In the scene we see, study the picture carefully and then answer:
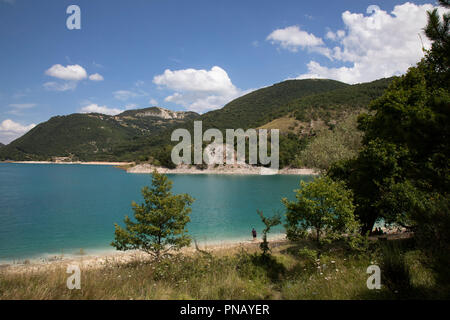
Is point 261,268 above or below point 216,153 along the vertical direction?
below

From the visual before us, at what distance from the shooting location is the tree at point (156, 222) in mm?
13289

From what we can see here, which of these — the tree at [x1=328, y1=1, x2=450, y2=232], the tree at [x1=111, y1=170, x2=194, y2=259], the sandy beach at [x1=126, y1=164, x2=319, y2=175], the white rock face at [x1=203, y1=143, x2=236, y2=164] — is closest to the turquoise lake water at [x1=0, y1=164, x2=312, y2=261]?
the tree at [x1=111, y1=170, x2=194, y2=259]

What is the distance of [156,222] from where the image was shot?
13719 millimetres

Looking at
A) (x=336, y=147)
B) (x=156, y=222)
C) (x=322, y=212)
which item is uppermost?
(x=336, y=147)

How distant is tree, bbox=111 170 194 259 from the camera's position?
13289 millimetres

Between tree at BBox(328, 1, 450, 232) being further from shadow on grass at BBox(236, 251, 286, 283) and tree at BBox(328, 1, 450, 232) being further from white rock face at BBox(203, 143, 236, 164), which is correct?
white rock face at BBox(203, 143, 236, 164)

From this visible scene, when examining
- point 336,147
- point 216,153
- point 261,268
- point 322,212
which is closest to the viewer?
point 261,268

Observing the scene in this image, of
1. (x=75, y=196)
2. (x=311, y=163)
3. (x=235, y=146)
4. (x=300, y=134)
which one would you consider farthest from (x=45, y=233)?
(x=300, y=134)

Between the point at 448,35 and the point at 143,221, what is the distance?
14750 mm

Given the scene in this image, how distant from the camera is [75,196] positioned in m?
51.8

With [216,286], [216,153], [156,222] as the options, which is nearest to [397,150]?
[216,286]

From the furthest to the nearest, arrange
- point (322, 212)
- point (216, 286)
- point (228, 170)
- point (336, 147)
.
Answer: point (228, 170), point (336, 147), point (322, 212), point (216, 286)

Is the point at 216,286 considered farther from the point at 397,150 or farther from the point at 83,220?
the point at 83,220
